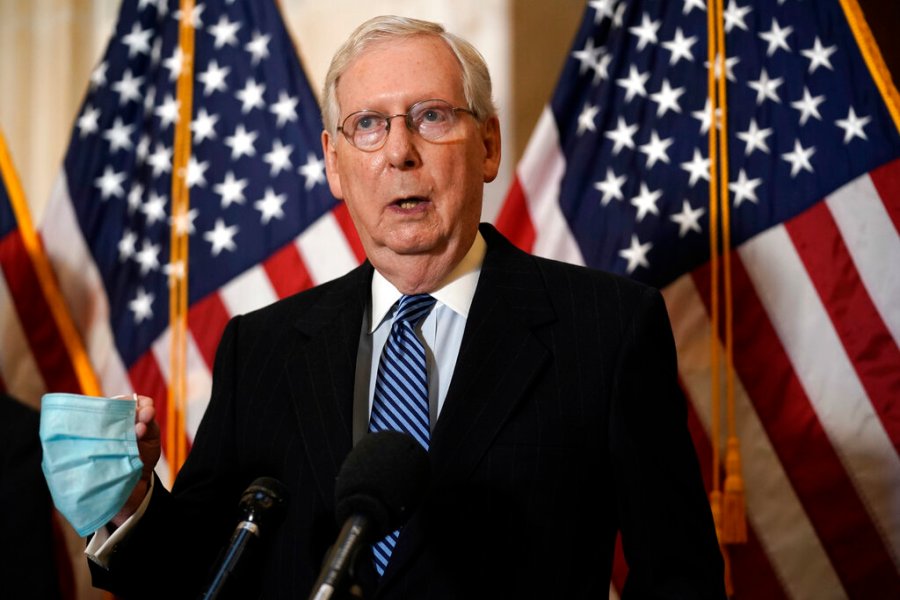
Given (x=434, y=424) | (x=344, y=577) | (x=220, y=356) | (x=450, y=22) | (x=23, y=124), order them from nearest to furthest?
(x=344, y=577) < (x=434, y=424) < (x=220, y=356) < (x=450, y=22) < (x=23, y=124)

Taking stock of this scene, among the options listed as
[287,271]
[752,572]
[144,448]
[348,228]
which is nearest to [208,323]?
[287,271]

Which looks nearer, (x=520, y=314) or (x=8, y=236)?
(x=520, y=314)

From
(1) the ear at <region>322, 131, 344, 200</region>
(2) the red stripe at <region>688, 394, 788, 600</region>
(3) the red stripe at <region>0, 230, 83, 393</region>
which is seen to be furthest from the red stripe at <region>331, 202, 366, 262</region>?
(2) the red stripe at <region>688, 394, 788, 600</region>

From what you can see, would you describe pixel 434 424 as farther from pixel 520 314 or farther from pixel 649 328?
pixel 649 328

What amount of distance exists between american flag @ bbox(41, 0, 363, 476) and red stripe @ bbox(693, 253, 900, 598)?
110cm

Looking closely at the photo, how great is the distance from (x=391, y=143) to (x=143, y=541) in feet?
2.23

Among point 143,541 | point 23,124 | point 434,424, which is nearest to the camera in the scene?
point 143,541

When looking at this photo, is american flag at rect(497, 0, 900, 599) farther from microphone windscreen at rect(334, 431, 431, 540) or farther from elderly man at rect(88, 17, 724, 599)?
microphone windscreen at rect(334, 431, 431, 540)

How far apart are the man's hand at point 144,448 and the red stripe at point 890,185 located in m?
1.86

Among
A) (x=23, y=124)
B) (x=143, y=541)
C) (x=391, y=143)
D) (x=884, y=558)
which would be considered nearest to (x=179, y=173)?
(x=23, y=124)

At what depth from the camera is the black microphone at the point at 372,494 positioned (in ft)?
3.22

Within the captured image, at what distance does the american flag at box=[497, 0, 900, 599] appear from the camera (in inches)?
95.7

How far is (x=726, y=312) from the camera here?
8.25 ft

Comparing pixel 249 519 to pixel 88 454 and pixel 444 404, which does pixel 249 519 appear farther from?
pixel 444 404
